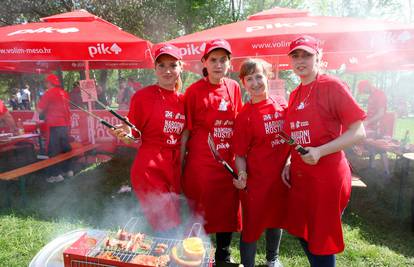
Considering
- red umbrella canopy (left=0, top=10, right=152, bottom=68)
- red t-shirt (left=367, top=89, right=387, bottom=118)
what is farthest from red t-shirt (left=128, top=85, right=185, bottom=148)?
red t-shirt (left=367, top=89, right=387, bottom=118)

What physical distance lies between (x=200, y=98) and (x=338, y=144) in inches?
53.7

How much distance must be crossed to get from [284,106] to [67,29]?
5095mm

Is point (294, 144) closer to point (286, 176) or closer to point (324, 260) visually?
point (286, 176)

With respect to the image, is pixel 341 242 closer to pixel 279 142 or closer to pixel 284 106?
pixel 279 142

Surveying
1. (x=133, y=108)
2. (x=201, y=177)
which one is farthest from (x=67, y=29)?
(x=201, y=177)

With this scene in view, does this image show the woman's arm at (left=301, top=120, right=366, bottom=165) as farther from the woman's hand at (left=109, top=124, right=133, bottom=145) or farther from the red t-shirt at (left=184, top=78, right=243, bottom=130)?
the woman's hand at (left=109, top=124, right=133, bottom=145)

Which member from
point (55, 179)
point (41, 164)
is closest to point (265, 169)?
point (41, 164)

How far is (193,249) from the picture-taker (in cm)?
204

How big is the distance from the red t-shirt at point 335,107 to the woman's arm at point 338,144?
2.4 inches

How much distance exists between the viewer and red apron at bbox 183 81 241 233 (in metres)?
2.96

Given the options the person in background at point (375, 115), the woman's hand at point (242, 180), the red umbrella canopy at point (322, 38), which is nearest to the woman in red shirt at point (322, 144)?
the woman's hand at point (242, 180)

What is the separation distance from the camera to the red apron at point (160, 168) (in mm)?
2793

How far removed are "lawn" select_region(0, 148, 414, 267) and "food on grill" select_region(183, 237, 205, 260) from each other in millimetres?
1939

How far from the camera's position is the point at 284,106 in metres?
2.92
